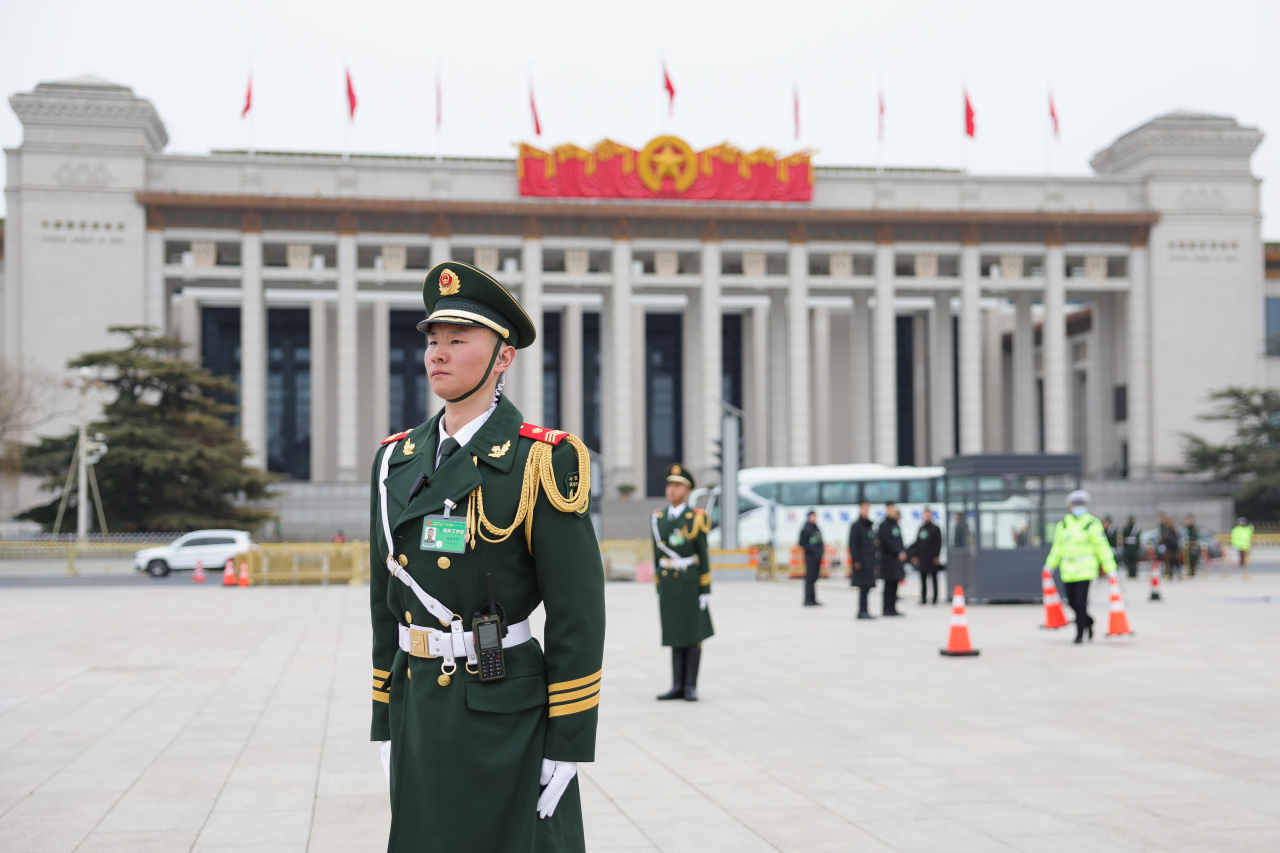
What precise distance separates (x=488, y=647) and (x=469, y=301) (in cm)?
97

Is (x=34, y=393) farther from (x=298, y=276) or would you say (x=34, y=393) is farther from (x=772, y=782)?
(x=772, y=782)

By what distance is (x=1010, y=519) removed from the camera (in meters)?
21.3

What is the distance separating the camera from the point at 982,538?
70.1ft

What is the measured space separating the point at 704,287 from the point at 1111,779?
47911mm

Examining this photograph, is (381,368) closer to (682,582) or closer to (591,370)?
(591,370)

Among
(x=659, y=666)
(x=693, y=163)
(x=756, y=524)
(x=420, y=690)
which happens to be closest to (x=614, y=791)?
(x=420, y=690)

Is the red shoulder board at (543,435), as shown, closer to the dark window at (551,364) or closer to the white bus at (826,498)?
the white bus at (826,498)

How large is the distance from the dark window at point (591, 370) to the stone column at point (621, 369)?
11261mm

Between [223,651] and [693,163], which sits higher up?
[693,163]

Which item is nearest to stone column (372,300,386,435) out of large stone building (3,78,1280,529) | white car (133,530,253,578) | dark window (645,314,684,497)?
large stone building (3,78,1280,529)

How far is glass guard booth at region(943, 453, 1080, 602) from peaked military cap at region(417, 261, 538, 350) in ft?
61.6

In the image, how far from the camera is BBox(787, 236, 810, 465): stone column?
54375mm

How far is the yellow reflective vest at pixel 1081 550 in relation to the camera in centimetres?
1378

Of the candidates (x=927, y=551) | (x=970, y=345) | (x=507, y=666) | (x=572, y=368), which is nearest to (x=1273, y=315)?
(x=970, y=345)
